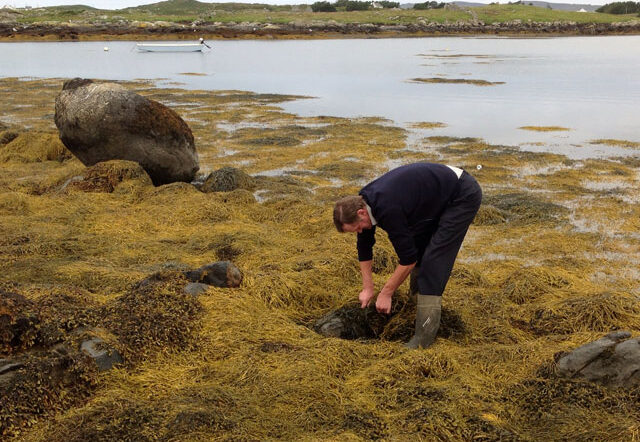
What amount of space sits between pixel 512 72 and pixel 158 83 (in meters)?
22.3

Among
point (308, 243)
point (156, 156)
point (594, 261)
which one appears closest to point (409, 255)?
point (308, 243)

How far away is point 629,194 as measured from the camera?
10.8 m

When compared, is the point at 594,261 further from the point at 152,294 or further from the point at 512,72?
the point at 512,72

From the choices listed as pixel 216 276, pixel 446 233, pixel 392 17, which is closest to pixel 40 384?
pixel 216 276

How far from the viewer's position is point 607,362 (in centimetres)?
419

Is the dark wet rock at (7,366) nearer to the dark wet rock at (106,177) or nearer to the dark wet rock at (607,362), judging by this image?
the dark wet rock at (607,362)

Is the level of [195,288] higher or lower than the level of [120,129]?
lower

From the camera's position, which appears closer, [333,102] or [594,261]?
[594,261]

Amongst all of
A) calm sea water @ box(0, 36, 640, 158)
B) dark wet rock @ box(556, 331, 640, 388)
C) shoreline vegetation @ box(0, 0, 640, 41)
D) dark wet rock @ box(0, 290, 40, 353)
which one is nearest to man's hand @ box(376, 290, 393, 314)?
dark wet rock @ box(556, 331, 640, 388)

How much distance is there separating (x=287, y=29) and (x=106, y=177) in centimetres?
9044

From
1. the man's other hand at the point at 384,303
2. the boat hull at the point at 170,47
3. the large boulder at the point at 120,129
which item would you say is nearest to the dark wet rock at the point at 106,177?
the large boulder at the point at 120,129

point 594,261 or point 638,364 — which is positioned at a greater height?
point 638,364

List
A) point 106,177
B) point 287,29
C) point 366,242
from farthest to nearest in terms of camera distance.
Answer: point 287,29, point 106,177, point 366,242

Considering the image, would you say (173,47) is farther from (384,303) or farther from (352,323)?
(384,303)
